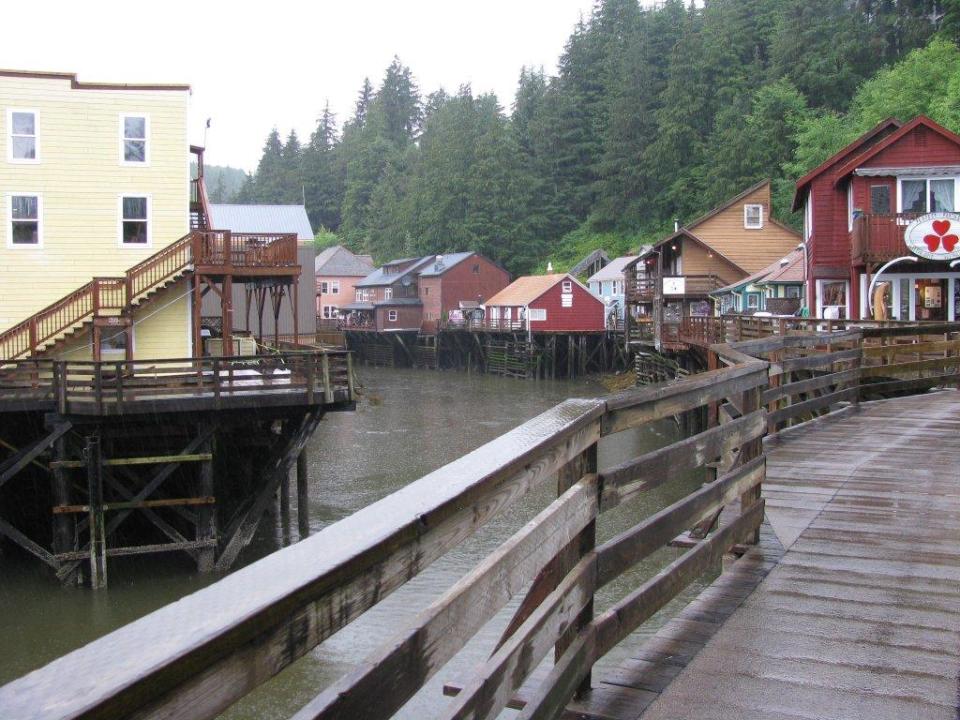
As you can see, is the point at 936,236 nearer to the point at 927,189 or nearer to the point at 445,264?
the point at 927,189

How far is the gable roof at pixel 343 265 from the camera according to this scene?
281 feet

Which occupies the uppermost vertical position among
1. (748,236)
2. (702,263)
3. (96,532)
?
(748,236)

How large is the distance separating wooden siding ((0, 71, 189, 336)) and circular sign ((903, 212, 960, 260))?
50.7ft

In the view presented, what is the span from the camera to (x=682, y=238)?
4853 centimetres

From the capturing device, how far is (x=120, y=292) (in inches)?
824

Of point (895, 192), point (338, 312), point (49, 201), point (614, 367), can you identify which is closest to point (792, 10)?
point (614, 367)

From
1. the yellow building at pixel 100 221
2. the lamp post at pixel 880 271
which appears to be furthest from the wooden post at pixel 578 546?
the lamp post at pixel 880 271

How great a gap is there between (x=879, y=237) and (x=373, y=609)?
55.8 feet

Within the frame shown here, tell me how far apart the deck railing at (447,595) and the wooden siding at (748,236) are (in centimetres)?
4616

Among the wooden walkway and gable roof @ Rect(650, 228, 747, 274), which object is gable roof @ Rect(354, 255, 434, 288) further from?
the wooden walkway

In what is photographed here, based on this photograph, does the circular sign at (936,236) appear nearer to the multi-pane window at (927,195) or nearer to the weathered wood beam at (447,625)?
the multi-pane window at (927,195)

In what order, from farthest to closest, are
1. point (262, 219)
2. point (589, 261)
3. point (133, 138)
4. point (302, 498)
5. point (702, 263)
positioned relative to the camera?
point (589, 261) → point (702, 263) → point (262, 219) → point (133, 138) → point (302, 498)

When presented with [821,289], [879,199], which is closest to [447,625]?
[879,199]

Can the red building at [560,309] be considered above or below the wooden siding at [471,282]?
below
